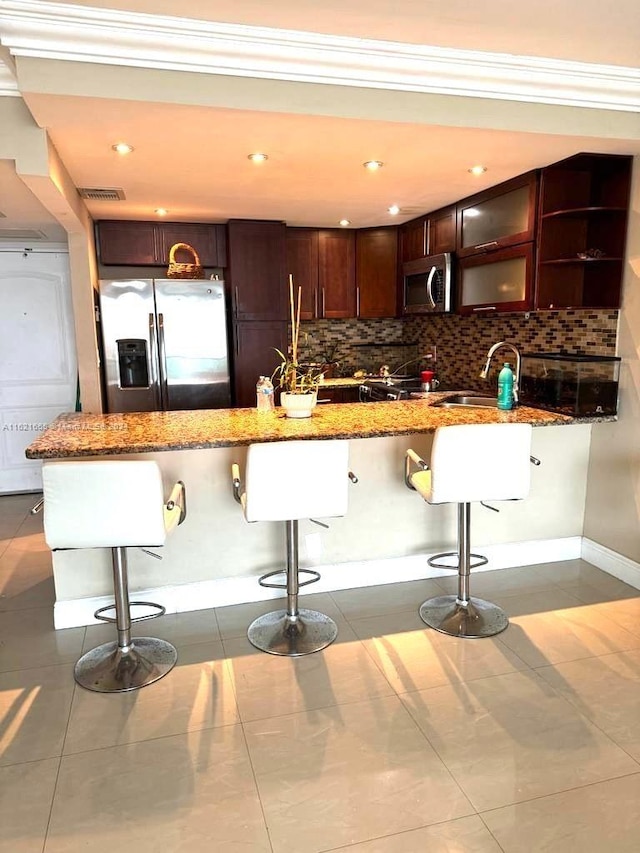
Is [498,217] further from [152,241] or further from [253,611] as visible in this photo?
[253,611]

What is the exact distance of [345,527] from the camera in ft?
10.6

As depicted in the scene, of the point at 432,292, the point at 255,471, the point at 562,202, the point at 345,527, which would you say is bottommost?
the point at 345,527

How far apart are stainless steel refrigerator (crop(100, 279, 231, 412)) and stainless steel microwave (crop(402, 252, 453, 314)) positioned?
5.09ft

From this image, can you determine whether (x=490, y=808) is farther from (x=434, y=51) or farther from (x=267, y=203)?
(x=267, y=203)

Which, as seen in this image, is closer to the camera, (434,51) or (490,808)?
(490,808)

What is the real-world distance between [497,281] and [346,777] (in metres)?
2.98

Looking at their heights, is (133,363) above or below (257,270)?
below

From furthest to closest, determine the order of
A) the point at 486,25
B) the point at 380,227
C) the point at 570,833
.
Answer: the point at 380,227, the point at 486,25, the point at 570,833

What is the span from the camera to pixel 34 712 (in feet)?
7.37

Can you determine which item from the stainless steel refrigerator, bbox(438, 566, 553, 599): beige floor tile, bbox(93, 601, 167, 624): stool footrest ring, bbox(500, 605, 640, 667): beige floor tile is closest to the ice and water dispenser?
the stainless steel refrigerator

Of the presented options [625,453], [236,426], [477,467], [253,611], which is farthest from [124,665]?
[625,453]

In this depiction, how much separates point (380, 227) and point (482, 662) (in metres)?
3.76

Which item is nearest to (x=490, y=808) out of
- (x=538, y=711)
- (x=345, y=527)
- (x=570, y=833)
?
(x=570, y=833)

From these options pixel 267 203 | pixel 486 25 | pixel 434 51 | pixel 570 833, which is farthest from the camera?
pixel 267 203
